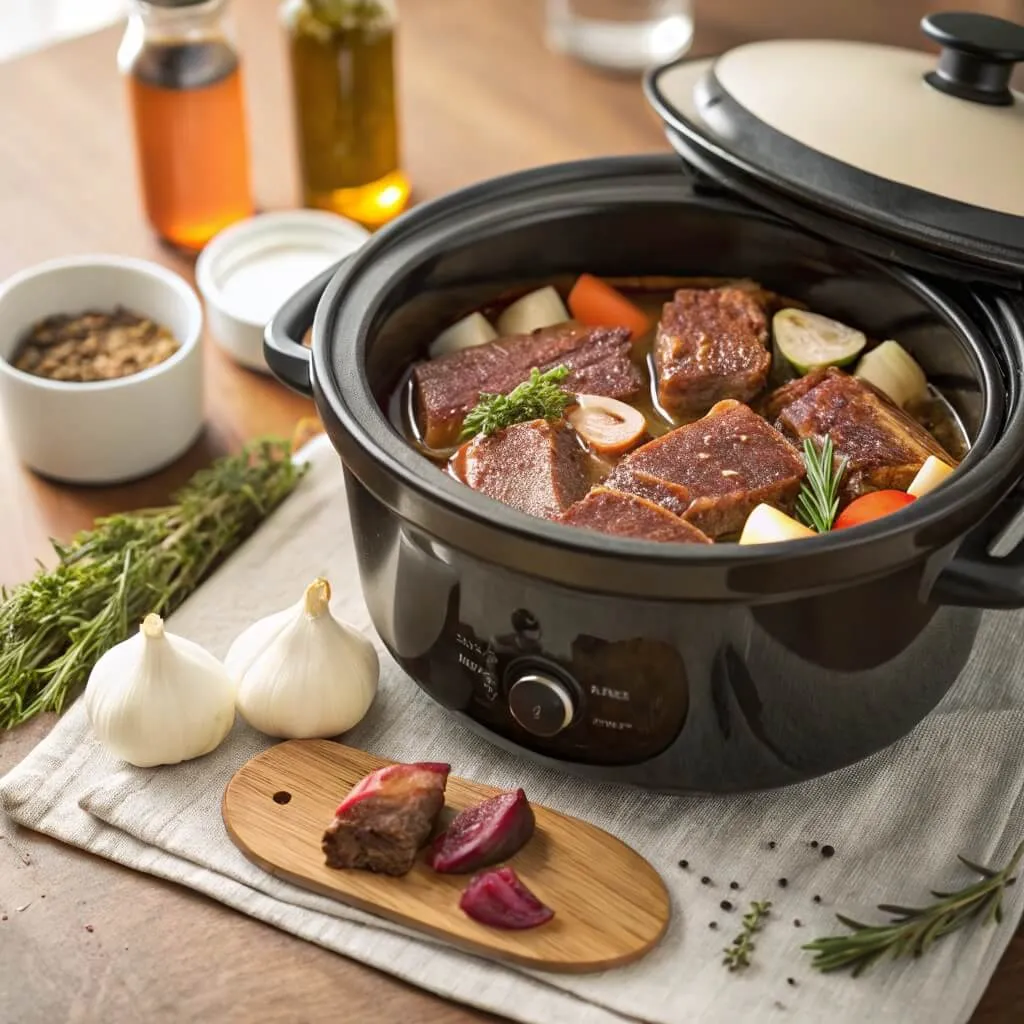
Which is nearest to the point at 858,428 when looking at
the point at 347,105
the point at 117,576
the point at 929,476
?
the point at 929,476

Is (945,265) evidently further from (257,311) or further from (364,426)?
(257,311)

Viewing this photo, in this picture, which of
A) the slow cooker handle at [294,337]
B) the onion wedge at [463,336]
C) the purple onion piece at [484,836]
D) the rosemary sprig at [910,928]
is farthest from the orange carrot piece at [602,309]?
the rosemary sprig at [910,928]


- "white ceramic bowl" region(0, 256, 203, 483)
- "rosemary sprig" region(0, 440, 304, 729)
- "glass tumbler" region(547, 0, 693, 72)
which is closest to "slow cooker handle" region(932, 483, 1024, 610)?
"rosemary sprig" region(0, 440, 304, 729)

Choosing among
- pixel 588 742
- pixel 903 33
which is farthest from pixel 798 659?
pixel 903 33

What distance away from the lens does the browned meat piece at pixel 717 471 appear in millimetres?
1598

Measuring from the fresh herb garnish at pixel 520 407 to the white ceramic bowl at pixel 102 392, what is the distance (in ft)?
1.89

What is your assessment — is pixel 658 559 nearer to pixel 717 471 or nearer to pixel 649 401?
pixel 717 471

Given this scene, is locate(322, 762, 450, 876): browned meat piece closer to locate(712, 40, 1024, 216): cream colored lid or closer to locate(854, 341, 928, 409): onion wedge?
locate(854, 341, 928, 409): onion wedge

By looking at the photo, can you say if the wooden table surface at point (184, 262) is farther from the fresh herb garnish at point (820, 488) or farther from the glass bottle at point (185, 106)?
the fresh herb garnish at point (820, 488)

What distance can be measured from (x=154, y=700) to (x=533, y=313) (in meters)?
0.69

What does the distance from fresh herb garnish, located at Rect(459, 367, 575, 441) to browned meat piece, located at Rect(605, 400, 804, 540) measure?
12cm

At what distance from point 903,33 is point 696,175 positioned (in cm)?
148

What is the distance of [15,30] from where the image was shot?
161 inches

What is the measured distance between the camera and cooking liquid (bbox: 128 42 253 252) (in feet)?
7.89
